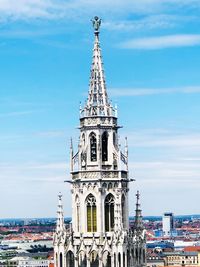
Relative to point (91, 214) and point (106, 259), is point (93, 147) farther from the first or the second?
point (106, 259)

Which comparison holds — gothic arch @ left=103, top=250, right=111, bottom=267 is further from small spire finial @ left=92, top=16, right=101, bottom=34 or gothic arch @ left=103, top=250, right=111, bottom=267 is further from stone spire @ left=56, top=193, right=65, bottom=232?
small spire finial @ left=92, top=16, right=101, bottom=34

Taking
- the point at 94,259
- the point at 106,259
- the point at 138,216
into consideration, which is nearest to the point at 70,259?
the point at 94,259

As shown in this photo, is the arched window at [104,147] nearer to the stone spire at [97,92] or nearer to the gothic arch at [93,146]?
the gothic arch at [93,146]

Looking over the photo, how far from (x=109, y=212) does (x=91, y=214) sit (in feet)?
2.63

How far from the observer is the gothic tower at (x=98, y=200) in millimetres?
39188

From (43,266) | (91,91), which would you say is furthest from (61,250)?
(43,266)

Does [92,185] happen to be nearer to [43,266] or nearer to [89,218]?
[89,218]

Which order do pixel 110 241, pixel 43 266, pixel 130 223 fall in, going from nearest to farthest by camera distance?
1. pixel 110 241
2. pixel 130 223
3. pixel 43 266

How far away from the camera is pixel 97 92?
4050 centimetres

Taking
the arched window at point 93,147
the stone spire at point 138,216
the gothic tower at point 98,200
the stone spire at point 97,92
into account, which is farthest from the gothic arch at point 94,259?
the stone spire at point 97,92

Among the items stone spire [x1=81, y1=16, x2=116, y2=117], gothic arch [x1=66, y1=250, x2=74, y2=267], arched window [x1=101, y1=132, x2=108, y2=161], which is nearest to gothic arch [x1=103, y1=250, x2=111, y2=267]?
gothic arch [x1=66, y1=250, x2=74, y2=267]

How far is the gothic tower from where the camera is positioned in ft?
129

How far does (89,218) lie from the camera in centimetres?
3975

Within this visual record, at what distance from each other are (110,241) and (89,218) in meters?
1.49
